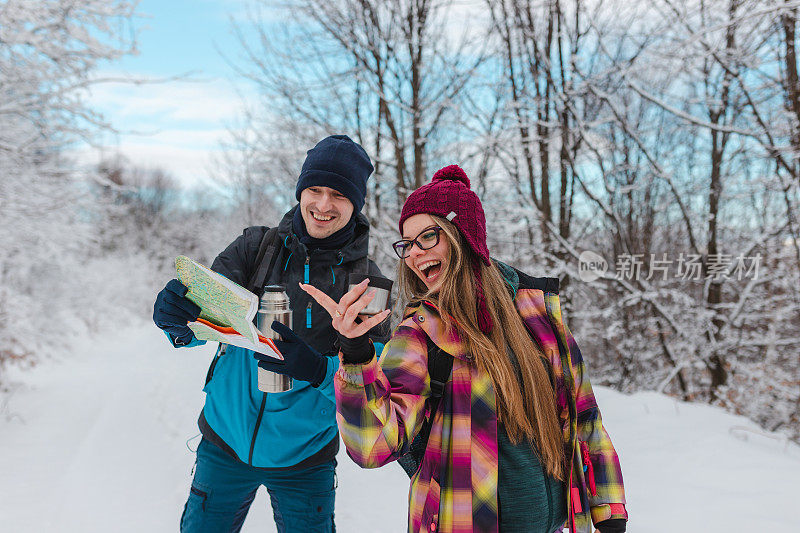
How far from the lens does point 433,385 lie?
130 cm

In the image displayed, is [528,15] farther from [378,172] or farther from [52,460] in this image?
[52,460]

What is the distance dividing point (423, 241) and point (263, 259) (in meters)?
0.65

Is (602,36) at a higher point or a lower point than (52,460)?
higher

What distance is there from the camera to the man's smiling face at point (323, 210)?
1721 mm

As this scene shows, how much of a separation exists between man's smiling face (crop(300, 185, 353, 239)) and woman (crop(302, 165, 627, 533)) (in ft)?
1.01

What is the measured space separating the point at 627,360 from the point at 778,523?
24.1ft

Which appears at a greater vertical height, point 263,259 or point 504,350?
point 263,259

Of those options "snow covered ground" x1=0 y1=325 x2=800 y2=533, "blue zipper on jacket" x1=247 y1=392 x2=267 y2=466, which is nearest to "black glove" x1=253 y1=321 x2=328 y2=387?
"blue zipper on jacket" x1=247 y1=392 x2=267 y2=466

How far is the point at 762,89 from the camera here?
21.0 ft

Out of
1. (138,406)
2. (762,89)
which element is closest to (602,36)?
(762,89)

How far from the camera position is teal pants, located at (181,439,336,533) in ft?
5.63

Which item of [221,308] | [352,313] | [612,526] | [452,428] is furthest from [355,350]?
[612,526]

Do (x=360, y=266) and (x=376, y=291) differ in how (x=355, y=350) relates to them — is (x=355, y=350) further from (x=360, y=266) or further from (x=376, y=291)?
(x=360, y=266)

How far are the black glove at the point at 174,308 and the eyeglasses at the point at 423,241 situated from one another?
64 cm
